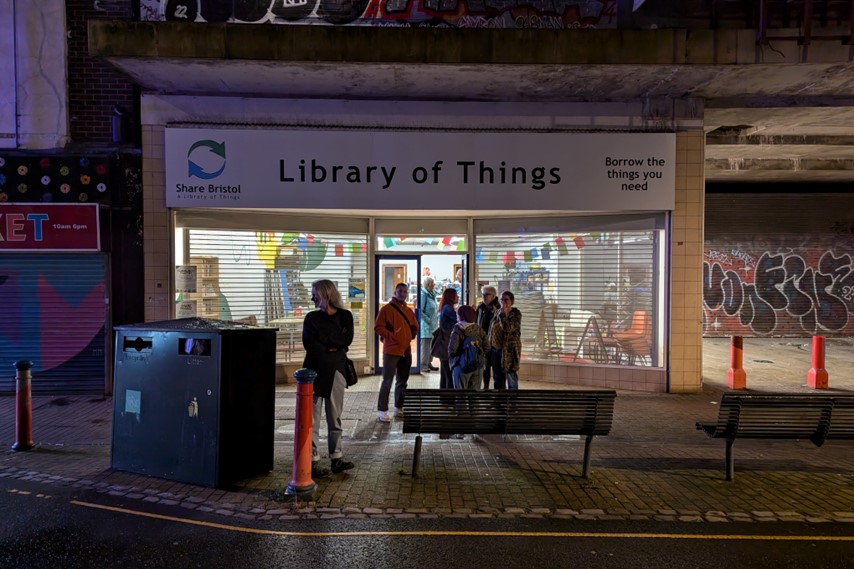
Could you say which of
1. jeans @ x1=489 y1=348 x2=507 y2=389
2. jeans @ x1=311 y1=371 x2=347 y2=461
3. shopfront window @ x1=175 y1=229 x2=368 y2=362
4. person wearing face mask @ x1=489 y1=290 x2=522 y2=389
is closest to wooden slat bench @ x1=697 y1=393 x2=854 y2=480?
person wearing face mask @ x1=489 y1=290 x2=522 y2=389

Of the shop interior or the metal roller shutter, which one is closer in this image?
the metal roller shutter

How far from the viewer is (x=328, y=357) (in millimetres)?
5453

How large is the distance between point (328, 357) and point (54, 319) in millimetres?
6224

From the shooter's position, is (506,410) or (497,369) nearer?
(506,410)

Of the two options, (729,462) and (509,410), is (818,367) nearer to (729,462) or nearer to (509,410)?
(729,462)

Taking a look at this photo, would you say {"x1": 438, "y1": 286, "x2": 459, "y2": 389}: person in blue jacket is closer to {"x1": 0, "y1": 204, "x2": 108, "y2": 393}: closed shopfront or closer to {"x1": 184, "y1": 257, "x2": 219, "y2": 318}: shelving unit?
{"x1": 184, "y1": 257, "x2": 219, "y2": 318}: shelving unit

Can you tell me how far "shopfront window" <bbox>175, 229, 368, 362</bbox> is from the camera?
9.38 metres

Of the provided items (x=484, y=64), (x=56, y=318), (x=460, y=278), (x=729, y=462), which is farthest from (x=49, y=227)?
(x=729, y=462)

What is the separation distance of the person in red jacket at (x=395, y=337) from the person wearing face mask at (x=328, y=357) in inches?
63.4

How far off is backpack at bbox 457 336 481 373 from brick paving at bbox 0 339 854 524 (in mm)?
872

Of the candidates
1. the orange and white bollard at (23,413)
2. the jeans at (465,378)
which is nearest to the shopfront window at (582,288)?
the jeans at (465,378)

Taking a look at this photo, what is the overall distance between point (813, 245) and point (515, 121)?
11701 mm

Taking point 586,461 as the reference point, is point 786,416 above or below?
above

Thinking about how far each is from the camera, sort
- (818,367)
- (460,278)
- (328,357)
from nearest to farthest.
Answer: (328,357) → (818,367) → (460,278)
